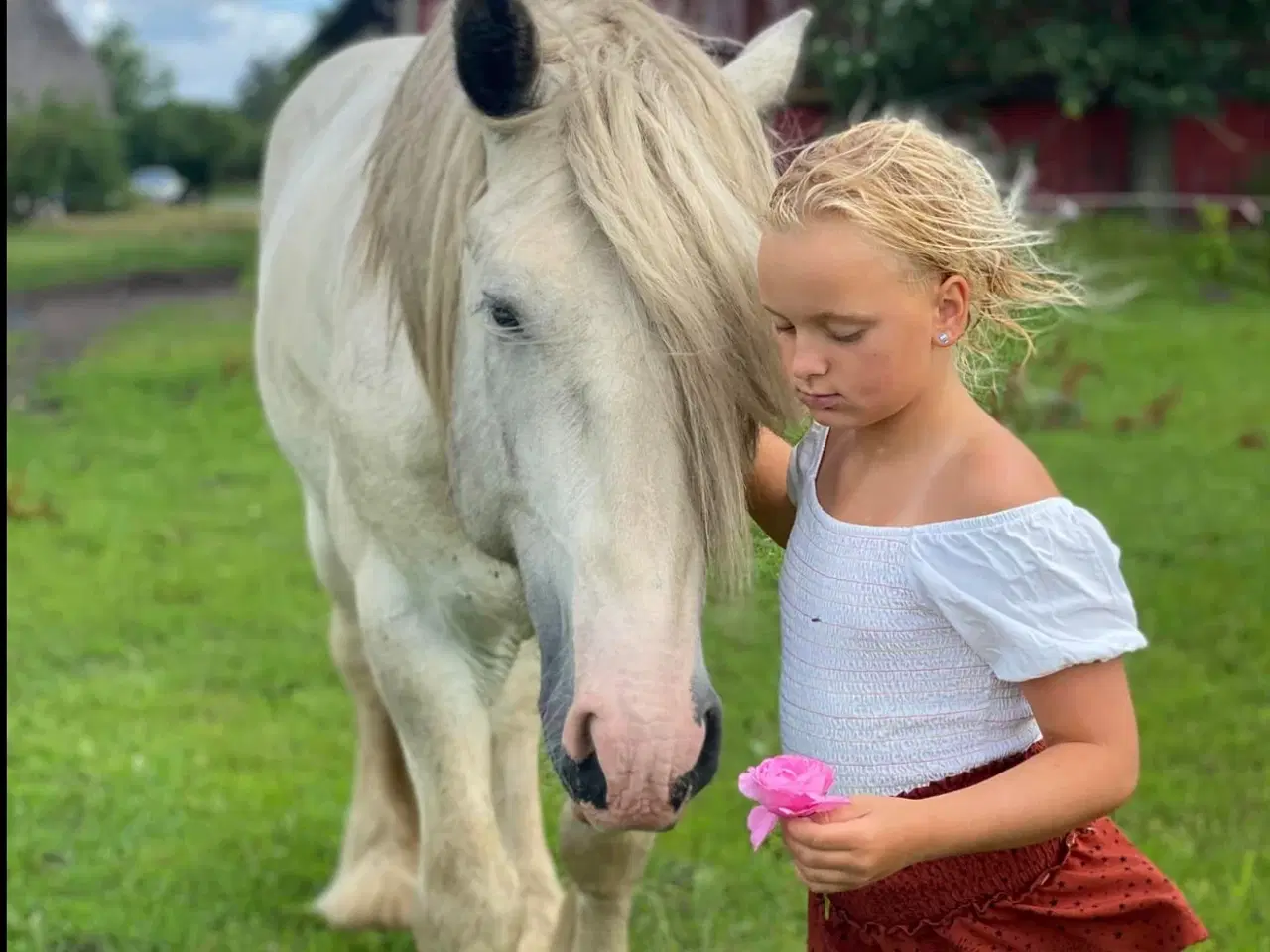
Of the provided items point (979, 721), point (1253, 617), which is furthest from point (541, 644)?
point (1253, 617)

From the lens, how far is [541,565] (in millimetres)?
1737

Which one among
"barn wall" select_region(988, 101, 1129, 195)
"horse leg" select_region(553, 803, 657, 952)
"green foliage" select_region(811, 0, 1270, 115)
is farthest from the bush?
"horse leg" select_region(553, 803, 657, 952)

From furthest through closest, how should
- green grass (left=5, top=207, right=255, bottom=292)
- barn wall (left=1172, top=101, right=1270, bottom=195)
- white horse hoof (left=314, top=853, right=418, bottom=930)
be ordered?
1. green grass (left=5, top=207, right=255, bottom=292)
2. barn wall (left=1172, top=101, right=1270, bottom=195)
3. white horse hoof (left=314, top=853, right=418, bottom=930)

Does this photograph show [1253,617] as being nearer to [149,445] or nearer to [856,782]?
[856,782]

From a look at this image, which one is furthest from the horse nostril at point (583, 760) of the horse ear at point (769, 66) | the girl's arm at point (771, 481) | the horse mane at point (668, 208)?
the horse ear at point (769, 66)

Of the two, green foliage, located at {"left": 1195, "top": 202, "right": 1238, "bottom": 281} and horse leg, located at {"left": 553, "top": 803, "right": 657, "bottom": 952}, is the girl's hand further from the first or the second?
green foliage, located at {"left": 1195, "top": 202, "right": 1238, "bottom": 281}

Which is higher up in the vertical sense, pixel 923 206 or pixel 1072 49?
pixel 923 206

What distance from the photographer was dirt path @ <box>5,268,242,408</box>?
40.4ft

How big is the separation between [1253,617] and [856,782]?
3924mm

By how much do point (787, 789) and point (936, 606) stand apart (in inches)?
11.3

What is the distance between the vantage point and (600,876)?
2463 mm

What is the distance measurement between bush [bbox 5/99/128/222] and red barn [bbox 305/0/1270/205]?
11339 mm

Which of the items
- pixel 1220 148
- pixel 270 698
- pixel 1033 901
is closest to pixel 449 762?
pixel 1033 901

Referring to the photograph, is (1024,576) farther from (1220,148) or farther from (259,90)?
(259,90)
